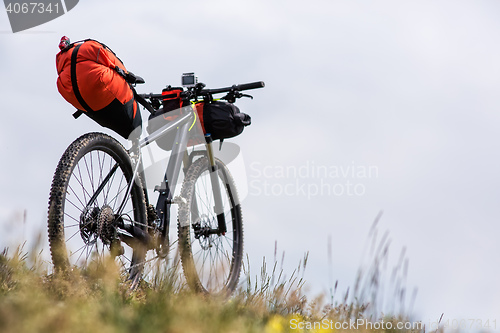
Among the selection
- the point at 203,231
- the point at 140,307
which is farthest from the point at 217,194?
the point at 140,307

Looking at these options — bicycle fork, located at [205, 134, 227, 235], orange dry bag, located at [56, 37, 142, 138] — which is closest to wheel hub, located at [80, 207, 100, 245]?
orange dry bag, located at [56, 37, 142, 138]

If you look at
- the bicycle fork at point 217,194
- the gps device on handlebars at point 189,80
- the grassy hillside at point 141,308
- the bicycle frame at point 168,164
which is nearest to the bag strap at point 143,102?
the bicycle frame at point 168,164

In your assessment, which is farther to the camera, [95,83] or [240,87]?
[240,87]

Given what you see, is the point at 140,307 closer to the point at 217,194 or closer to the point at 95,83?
the point at 95,83

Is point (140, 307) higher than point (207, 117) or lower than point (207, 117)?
lower

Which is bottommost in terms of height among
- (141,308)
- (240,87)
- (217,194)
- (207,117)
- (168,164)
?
(141,308)

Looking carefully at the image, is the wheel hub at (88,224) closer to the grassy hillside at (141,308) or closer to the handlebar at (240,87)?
the grassy hillside at (141,308)

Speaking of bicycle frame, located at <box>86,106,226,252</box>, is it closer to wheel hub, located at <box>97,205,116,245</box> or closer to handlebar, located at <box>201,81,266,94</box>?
wheel hub, located at <box>97,205,116,245</box>

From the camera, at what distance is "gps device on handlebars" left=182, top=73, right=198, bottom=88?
19.2ft

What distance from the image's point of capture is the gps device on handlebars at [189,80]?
19.2 feet

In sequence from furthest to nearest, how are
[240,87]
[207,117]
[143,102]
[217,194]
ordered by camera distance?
1. [217,194]
2. [207,117]
3. [240,87]
4. [143,102]

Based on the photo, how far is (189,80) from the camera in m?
5.87

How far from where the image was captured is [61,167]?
14.4 ft

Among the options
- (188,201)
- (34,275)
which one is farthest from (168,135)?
(34,275)
